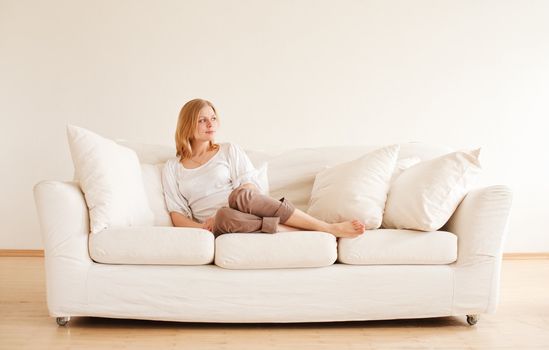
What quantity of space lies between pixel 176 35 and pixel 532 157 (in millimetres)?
2984

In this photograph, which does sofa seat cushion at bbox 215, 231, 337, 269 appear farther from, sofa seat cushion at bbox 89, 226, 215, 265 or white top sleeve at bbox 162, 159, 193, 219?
white top sleeve at bbox 162, 159, 193, 219

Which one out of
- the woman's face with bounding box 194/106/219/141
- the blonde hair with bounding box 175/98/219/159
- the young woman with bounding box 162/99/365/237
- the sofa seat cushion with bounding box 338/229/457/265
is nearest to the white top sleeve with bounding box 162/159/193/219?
the young woman with bounding box 162/99/365/237

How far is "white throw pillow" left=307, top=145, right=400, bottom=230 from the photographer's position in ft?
10.2

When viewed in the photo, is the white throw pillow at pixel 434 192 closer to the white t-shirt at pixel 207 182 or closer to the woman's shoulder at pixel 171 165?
the white t-shirt at pixel 207 182

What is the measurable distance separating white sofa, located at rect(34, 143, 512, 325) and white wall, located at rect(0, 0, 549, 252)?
2.23 metres

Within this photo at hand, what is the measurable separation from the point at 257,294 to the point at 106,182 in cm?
87

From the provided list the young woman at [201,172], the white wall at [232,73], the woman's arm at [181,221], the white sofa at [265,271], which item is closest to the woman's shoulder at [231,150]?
the young woman at [201,172]

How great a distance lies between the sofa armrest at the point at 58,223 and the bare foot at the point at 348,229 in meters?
1.11

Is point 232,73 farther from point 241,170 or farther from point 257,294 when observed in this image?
point 257,294

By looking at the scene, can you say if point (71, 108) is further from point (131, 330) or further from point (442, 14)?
point (442, 14)

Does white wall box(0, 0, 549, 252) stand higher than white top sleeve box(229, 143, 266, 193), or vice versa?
white wall box(0, 0, 549, 252)

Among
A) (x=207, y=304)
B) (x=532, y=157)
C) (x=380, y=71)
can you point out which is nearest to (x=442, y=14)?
(x=380, y=71)

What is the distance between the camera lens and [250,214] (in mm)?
2986

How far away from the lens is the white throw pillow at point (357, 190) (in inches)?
122
